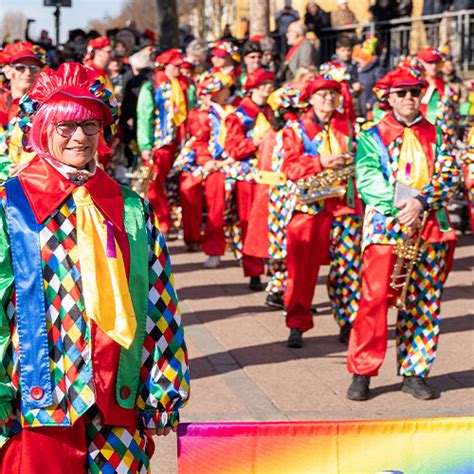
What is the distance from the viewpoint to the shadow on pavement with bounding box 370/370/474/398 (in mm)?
7547

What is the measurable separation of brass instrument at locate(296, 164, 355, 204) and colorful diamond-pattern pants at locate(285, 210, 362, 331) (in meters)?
0.18

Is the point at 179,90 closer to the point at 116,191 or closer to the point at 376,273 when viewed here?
the point at 376,273

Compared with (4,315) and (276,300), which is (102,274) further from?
(276,300)

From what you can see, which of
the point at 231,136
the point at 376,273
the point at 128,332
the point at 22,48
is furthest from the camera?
the point at 231,136

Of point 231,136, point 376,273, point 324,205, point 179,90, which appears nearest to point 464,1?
point 179,90

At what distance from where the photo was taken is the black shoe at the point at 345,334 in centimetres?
882

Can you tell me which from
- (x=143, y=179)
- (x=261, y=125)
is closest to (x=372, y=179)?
(x=261, y=125)

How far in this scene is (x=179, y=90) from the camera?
13414mm

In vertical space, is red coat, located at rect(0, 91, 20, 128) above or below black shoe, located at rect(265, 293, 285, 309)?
above

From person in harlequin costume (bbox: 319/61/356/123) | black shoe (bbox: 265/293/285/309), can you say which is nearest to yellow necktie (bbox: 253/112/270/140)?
black shoe (bbox: 265/293/285/309)

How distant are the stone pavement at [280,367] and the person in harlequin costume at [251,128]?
0.94 ft

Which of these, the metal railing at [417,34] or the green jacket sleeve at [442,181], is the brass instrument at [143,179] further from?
the metal railing at [417,34]

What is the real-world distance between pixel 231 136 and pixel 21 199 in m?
7.29

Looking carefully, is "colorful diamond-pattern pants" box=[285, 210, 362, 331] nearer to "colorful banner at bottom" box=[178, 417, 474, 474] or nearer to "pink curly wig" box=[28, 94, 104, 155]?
"colorful banner at bottom" box=[178, 417, 474, 474]
